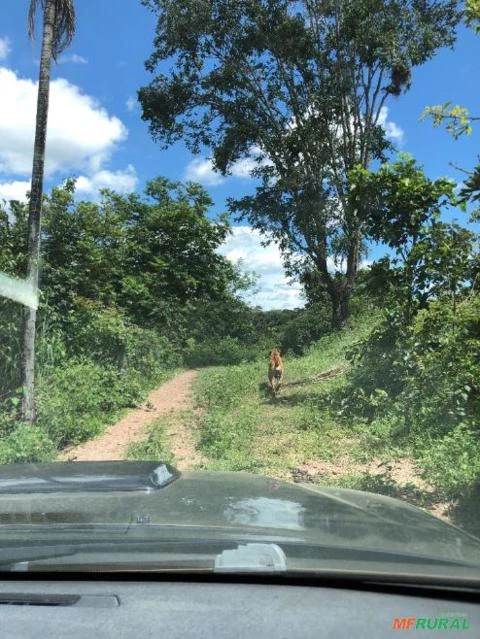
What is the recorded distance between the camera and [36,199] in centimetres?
966

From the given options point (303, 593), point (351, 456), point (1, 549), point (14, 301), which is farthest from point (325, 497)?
point (14, 301)

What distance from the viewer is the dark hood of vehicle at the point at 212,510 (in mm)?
2246

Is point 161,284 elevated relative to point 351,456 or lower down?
elevated

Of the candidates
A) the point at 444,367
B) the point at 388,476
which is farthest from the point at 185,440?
the point at 444,367

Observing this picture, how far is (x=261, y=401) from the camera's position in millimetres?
12805

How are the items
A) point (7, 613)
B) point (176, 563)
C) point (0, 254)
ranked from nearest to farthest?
point (7, 613) → point (176, 563) → point (0, 254)

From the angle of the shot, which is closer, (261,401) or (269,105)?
(261,401)

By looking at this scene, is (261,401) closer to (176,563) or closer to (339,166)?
(176,563)

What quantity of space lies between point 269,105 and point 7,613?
2375cm

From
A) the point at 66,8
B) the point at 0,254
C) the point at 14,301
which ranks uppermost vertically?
the point at 66,8

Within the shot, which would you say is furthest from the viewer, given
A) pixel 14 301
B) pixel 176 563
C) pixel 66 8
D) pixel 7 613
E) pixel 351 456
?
pixel 14 301

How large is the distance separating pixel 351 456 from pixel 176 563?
662 centimetres

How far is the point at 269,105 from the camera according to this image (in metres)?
23.7

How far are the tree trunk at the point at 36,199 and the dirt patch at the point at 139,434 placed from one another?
41.0 inches
